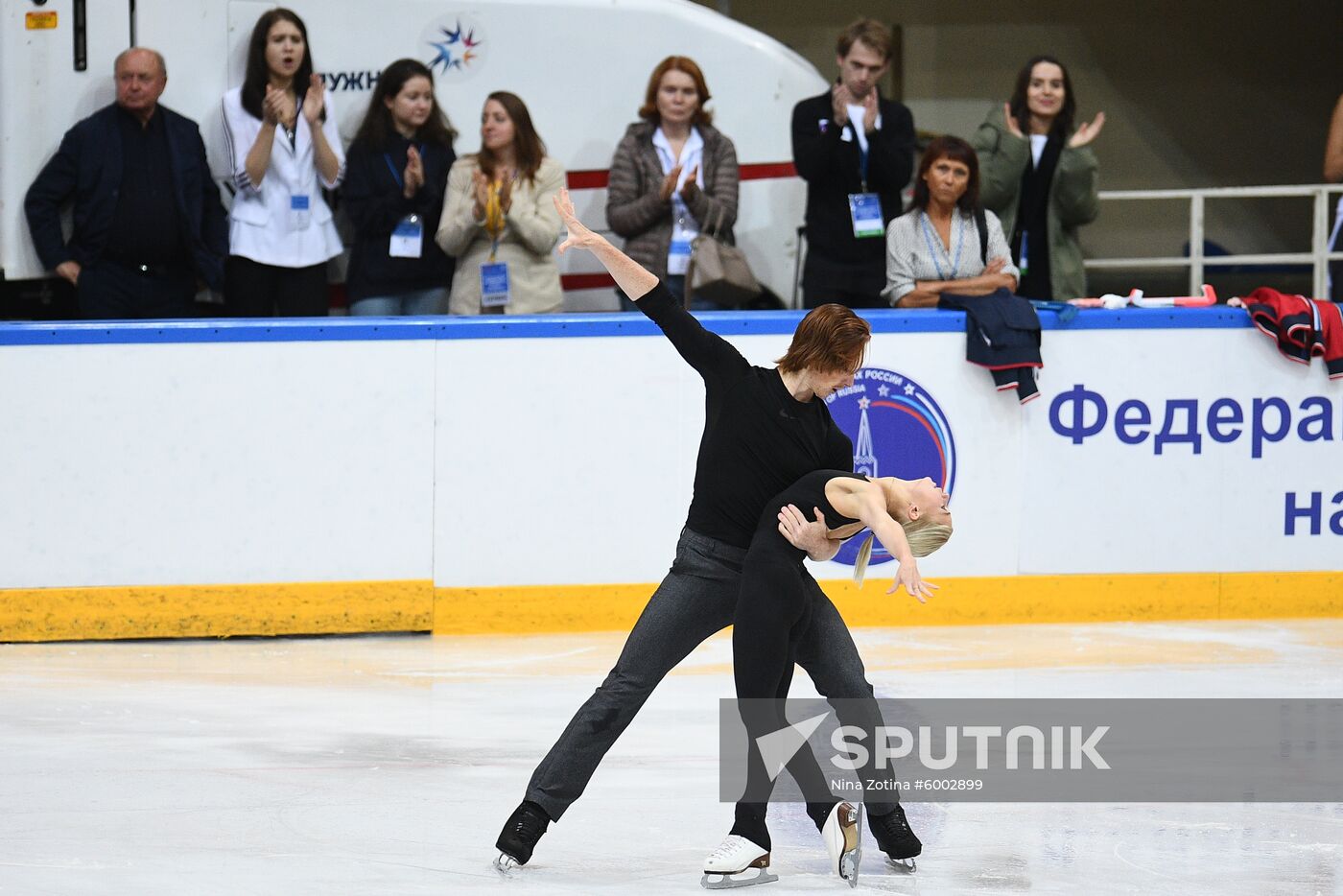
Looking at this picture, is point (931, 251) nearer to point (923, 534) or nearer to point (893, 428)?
point (893, 428)

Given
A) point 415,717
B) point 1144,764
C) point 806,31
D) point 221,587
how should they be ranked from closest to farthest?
point 1144,764, point 415,717, point 221,587, point 806,31

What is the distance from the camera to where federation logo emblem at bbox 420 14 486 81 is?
863 centimetres

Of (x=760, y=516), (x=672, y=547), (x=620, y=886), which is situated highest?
(x=760, y=516)

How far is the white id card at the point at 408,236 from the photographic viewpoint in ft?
26.2

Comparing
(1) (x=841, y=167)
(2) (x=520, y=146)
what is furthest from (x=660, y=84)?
(1) (x=841, y=167)

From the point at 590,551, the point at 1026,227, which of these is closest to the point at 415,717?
the point at 590,551

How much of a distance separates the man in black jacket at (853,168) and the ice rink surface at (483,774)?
5.59ft

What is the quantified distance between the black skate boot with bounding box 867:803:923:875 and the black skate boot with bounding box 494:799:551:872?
0.82m

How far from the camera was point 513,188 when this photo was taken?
7836mm

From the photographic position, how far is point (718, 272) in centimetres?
786

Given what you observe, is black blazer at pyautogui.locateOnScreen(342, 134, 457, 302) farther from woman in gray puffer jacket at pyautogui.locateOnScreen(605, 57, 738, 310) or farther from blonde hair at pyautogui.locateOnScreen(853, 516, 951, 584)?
blonde hair at pyautogui.locateOnScreen(853, 516, 951, 584)

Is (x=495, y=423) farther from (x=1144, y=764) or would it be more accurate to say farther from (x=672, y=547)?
(x=1144, y=764)

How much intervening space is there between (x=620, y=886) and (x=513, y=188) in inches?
165

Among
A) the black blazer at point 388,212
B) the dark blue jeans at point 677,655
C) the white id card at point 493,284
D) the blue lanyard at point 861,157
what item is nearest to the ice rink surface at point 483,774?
the dark blue jeans at point 677,655
